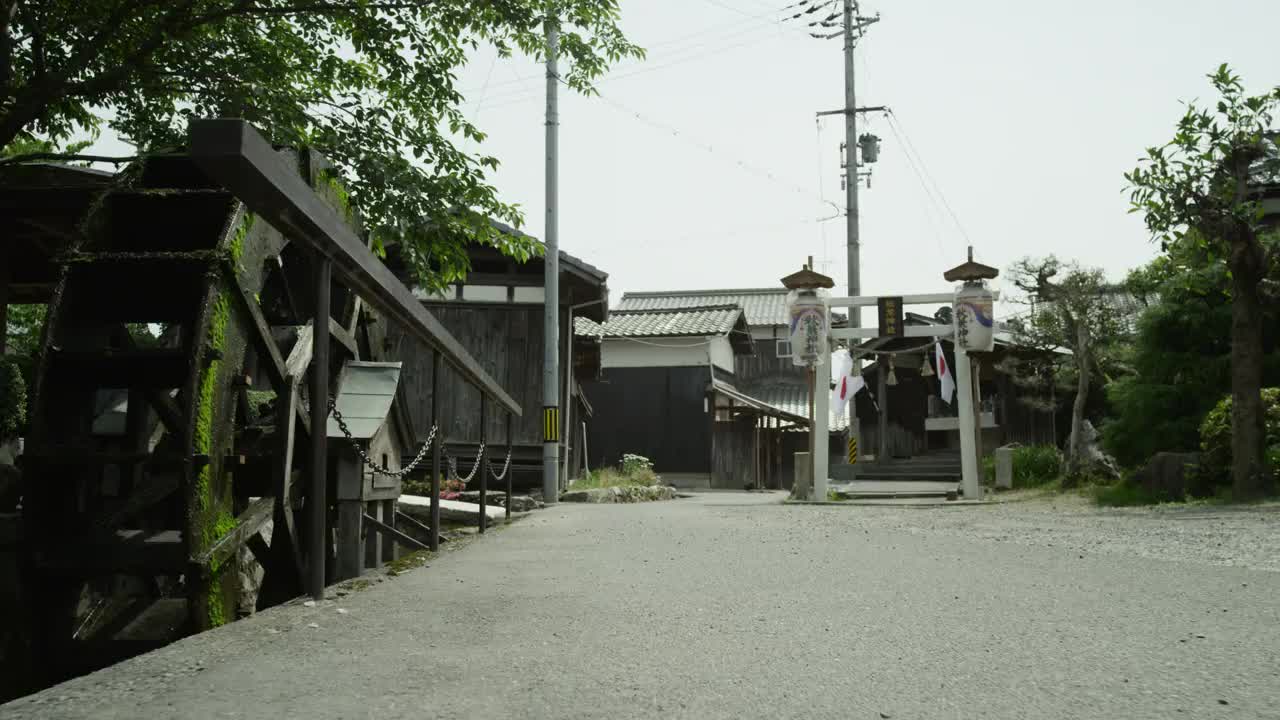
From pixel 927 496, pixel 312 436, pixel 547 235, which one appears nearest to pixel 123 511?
pixel 312 436

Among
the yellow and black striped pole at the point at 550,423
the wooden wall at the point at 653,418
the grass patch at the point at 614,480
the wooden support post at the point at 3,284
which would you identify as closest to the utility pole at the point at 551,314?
the yellow and black striped pole at the point at 550,423

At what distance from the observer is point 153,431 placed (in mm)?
A: 7863

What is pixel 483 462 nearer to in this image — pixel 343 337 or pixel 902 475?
pixel 343 337

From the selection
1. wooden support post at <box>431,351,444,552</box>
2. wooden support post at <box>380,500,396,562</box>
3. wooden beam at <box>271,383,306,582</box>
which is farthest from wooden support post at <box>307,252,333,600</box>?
wooden support post at <box>380,500,396,562</box>

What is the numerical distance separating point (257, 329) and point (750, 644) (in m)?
4.18

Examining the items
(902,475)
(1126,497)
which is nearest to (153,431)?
(1126,497)

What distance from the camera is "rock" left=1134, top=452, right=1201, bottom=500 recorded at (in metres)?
13.3

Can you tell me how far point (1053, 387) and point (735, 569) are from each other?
1985 cm

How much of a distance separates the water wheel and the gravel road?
1087 millimetres

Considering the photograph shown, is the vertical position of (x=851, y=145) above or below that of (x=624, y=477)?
above

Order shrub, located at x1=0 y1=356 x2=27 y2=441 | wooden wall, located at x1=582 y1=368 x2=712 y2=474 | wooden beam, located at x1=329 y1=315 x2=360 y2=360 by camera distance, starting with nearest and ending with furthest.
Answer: wooden beam, located at x1=329 y1=315 x2=360 y2=360 → shrub, located at x1=0 y1=356 x2=27 y2=441 → wooden wall, located at x1=582 y1=368 x2=712 y2=474

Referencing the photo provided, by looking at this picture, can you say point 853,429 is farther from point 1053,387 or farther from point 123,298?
point 123,298

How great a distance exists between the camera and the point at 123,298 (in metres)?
6.54

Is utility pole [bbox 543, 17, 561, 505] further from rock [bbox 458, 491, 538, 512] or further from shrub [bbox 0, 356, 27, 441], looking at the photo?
shrub [bbox 0, 356, 27, 441]
